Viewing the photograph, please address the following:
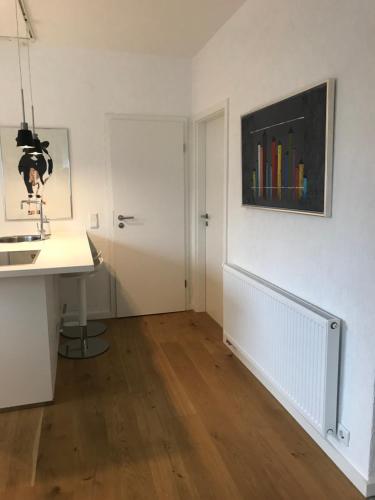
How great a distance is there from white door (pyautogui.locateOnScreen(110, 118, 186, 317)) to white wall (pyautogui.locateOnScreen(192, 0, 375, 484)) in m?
1.41

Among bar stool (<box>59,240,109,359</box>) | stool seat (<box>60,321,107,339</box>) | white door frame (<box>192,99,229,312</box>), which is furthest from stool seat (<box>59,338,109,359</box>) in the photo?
white door frame (<box>192,99,229,312</box>)

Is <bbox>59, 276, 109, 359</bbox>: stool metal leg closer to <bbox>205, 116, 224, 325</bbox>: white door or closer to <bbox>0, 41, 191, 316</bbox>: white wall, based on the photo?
<bbox>0, 41, 191, 316</bbox>: white wall

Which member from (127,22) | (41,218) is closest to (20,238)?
(41,218)

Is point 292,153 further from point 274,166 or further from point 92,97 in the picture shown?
point 92,97

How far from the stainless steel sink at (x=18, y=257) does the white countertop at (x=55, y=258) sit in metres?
0.04

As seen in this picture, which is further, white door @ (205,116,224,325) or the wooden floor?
white door @ (205,116,224,325)

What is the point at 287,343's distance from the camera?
2.38m

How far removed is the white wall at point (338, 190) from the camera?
1.79m

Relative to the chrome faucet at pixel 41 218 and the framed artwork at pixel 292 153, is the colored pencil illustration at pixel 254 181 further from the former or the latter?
the chrome faucet at pixel 41 218

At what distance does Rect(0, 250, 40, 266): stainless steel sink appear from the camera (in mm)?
2480

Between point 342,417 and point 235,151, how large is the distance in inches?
79.7

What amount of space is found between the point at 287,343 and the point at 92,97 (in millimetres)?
2902

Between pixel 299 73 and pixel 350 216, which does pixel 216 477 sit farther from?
pixel 299 73

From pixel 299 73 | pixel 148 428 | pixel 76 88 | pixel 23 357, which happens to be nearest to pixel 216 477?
pixel 148 428
